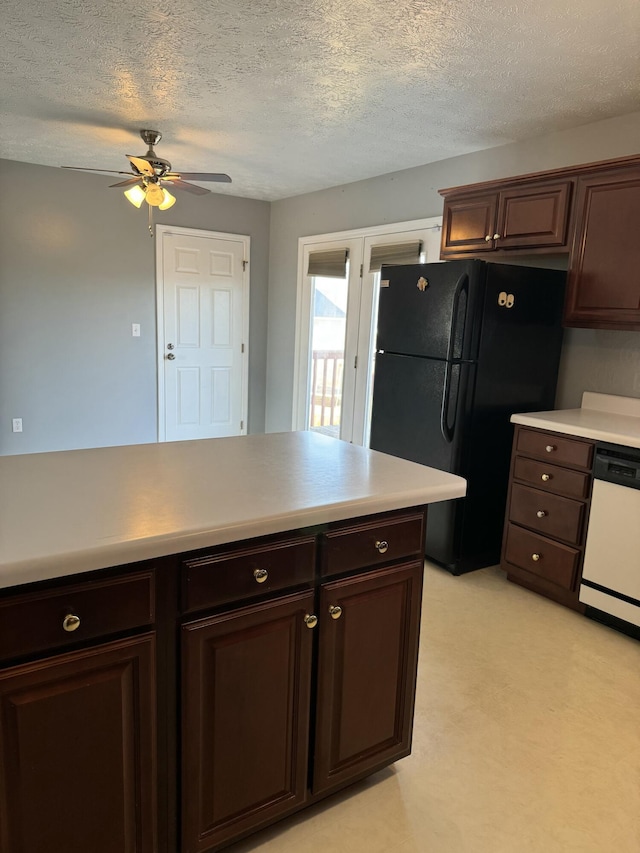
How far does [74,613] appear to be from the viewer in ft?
3.64

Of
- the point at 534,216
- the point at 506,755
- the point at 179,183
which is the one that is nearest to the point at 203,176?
the point at 179,183

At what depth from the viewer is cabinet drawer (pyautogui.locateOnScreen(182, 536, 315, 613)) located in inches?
49.7

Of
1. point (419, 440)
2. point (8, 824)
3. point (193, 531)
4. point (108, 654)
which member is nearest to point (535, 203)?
point (419, 440)

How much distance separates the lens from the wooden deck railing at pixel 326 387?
201 inches

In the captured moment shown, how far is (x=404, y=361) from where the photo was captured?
340 centimetres

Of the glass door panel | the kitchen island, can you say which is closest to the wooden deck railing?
the glass door panel

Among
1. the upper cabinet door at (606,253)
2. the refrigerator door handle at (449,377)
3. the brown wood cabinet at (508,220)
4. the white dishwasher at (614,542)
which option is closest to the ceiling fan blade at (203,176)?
the brown wood cabinet at (508,220)

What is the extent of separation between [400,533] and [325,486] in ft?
0.82

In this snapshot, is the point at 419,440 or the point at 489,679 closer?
the point at 489,679

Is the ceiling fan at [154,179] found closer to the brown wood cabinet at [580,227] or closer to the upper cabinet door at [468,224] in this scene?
the upper cabinet door at [468,224]

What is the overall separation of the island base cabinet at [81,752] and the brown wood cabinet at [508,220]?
9.33 ft

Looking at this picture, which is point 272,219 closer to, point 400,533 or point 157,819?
point 400,533

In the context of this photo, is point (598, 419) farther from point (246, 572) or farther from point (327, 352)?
point (327, 352)

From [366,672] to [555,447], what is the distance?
175cm
